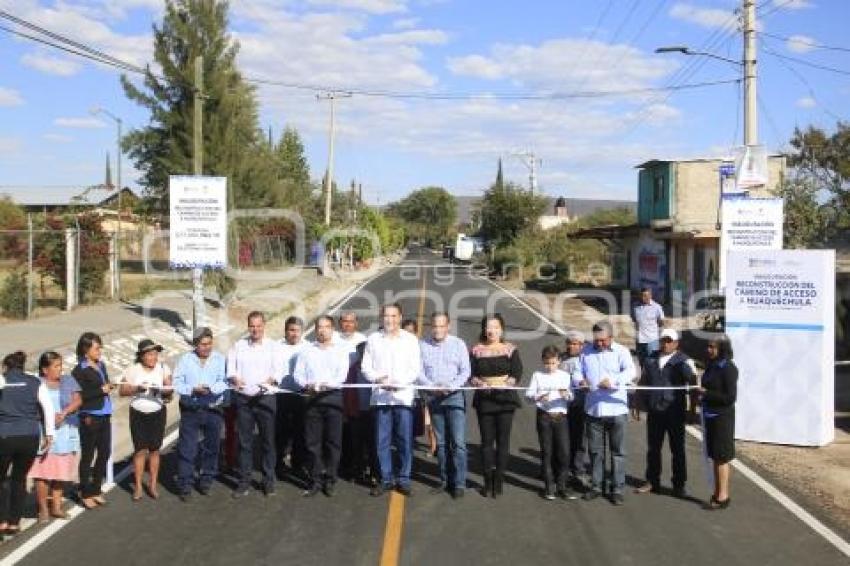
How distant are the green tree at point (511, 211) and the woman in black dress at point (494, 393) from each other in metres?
53.9

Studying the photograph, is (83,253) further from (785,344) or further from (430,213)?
(430,213)

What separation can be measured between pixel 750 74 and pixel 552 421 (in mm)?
12617

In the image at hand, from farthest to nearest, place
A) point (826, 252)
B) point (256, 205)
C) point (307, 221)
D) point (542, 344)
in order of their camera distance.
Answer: point (307, 221) < point (256, 205) < point (542, 344) < point (826, 252)

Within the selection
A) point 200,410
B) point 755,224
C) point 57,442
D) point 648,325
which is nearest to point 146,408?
point 200,410

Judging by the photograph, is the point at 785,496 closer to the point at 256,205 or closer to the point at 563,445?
the point at 563,445

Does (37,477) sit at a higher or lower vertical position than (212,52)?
lower

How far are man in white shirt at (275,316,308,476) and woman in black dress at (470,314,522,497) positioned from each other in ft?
5.56

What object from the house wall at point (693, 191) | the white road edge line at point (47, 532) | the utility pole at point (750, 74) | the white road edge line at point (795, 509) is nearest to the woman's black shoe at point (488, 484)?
the white road edge line at point (795, 509)

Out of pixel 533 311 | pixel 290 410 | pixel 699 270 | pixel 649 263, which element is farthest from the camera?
pixel 649 263

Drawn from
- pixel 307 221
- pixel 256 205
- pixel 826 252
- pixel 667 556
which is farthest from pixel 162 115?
pixel 667 556

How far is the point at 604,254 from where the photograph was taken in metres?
53.3

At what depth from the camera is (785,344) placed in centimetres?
1094

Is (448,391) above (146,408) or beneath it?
above

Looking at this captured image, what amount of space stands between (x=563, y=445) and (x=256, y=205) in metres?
36.2
